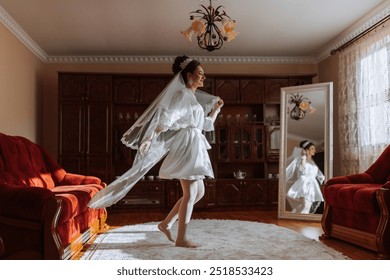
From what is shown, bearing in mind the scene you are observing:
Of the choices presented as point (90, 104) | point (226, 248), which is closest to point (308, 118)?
point (226, 248)

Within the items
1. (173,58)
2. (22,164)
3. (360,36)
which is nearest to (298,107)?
(360,36)

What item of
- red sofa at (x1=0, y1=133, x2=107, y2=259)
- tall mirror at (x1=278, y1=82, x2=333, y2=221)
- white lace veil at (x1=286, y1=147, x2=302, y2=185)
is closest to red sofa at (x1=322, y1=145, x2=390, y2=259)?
tall mirror at (x1=278, y1=82, x2=333, y2=221)

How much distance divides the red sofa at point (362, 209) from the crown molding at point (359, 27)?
1809mm

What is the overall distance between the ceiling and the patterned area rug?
2.53m

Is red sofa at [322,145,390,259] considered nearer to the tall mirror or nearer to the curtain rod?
the tall mirror

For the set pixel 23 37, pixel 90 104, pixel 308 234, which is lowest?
pixel 308 234

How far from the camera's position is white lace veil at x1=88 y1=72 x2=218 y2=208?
3325mm

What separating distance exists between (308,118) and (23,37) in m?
4.02

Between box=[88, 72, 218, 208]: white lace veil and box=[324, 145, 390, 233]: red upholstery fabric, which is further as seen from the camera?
box=[324, 145, 390, 233]: red upholstery fabric

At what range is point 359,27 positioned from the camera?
5613 mm

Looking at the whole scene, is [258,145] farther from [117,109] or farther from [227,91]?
[117,109]

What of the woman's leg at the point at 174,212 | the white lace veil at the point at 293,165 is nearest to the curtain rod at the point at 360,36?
the white lace veil at the point at 293,165

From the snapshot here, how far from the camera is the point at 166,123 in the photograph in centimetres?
328

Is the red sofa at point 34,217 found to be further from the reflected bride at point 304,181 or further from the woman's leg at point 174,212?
the reflected bride at point 304,181
